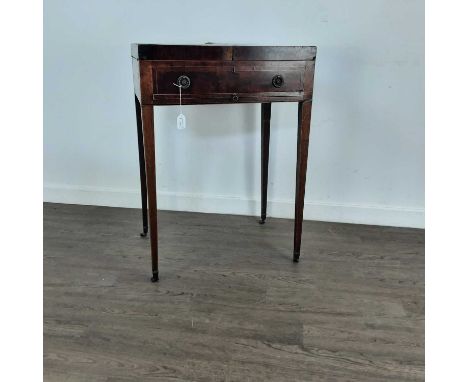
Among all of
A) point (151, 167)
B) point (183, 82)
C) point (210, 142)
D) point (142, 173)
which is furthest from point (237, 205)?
point (183, 82)

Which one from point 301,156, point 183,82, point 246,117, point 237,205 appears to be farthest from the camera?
point 237,205

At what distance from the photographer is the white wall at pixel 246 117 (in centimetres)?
162

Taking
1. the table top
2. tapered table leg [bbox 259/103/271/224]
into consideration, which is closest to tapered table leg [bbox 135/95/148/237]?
the table top

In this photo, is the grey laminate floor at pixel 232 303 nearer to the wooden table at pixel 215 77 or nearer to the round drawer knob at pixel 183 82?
the wooden table at pixel 215 77

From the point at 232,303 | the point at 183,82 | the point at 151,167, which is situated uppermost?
the point at 183,82

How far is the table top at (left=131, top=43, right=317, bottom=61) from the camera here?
117 centimetres

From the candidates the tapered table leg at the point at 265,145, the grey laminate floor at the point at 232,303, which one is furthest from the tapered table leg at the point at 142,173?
the tapered table leg at the point at 265,145

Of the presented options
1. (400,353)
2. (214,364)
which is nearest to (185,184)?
(214,364)

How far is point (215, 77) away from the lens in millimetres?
1228

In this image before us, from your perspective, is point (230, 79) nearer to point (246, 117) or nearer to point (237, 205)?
point (246, 117)

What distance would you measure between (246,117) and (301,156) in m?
0.47

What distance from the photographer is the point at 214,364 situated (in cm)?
101

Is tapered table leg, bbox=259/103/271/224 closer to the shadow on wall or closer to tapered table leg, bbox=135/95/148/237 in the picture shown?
the shadow on wall
